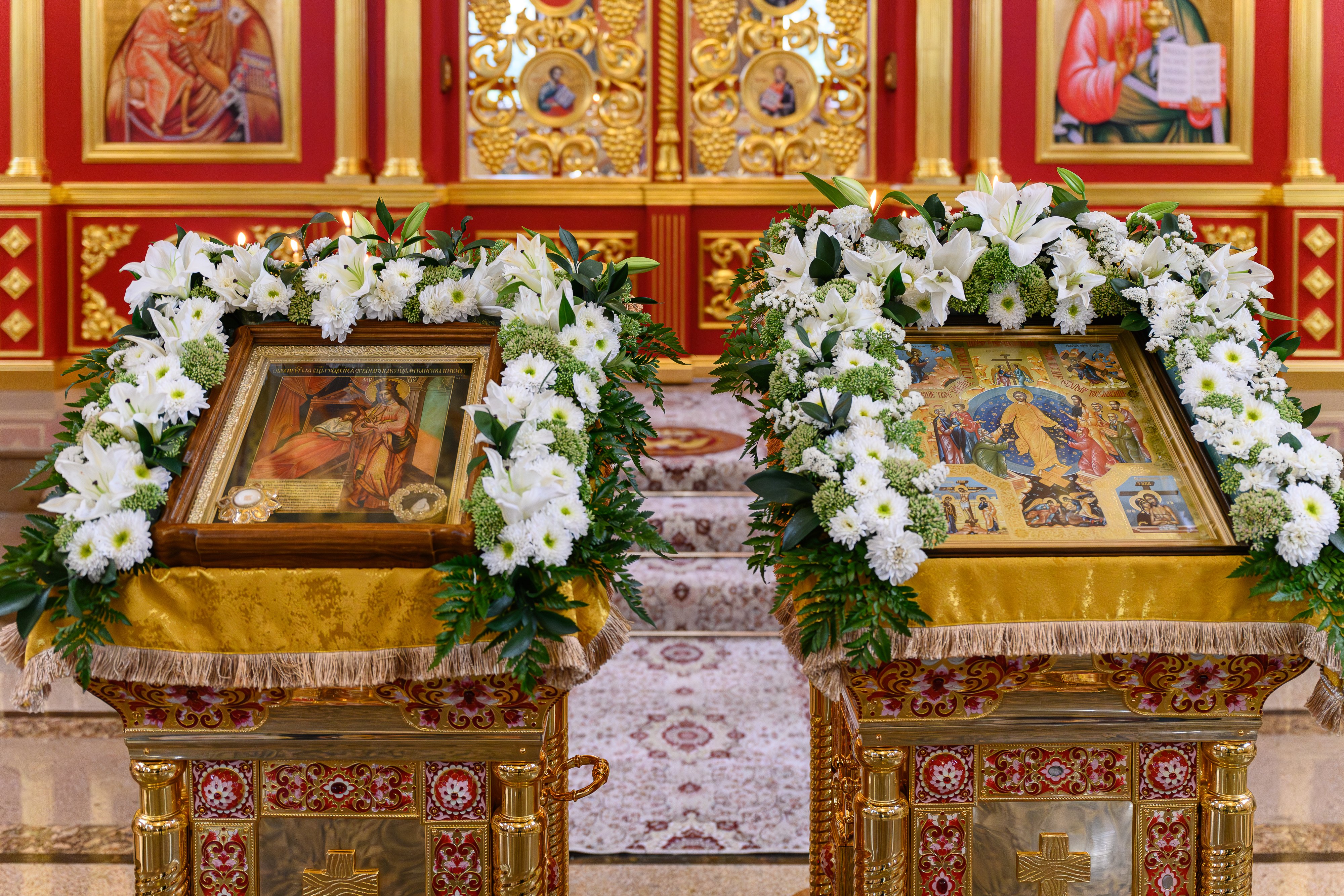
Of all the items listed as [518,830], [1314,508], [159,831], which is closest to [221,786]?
[159,831]

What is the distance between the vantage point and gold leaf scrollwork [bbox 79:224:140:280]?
6742 mm

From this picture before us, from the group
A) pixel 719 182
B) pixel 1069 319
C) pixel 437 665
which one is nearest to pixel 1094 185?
pixel 719 182

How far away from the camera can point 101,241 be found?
6.75 m

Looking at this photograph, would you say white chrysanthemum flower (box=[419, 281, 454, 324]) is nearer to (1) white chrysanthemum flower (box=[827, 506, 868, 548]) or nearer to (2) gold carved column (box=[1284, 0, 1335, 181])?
(1) white chrysanthemum flower (box=[827, 506, 868, 548])

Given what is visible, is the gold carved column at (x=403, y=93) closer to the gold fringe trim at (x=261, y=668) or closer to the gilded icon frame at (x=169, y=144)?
the gilded icon frame at (x=169, y=144)

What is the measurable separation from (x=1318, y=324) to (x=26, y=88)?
7542mm

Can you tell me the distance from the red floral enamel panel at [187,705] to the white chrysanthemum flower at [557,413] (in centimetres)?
59

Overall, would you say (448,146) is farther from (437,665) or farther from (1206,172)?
(437,665)

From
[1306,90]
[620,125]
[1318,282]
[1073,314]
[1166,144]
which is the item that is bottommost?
[1073,314]

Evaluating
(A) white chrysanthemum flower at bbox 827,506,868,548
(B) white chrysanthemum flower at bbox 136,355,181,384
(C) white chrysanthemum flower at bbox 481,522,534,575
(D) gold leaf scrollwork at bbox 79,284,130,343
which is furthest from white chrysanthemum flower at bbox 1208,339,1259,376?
(D) gold leaf scrollwork at bbox 79,284,130,343

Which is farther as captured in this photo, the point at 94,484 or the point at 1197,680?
the point at 1197,680

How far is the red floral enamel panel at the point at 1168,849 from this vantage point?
1930mm

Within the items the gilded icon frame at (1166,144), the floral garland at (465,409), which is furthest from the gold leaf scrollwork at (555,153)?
the floral garland at (465,409)

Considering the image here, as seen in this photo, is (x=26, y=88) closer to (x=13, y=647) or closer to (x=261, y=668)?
(x=13, y=647)
